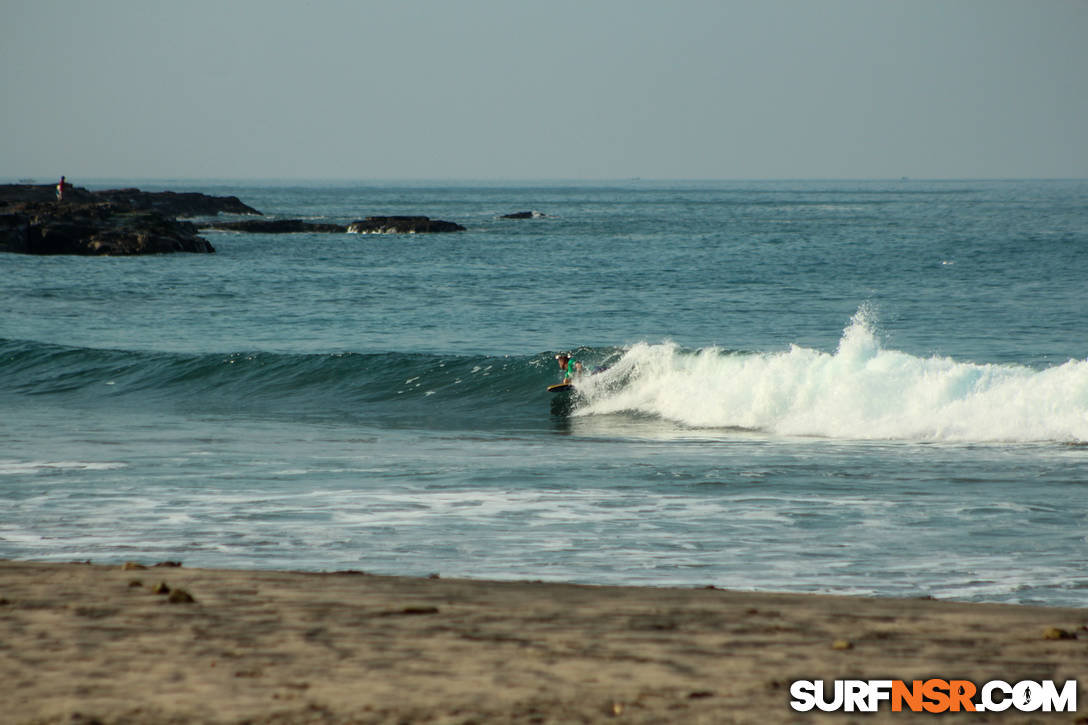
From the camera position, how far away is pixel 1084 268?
1865 inches

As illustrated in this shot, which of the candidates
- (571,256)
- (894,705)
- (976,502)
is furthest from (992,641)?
(571,256)

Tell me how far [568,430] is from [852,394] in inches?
194

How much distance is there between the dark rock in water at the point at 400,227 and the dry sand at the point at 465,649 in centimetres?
7777

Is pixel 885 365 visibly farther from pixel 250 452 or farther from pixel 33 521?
pixel 33 521

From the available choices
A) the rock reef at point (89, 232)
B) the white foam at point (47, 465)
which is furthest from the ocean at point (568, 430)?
the rock reef at point (89, 232)

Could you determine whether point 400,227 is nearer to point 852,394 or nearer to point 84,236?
point 84,236

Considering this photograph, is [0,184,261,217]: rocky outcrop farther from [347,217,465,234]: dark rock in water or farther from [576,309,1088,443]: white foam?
[576,309,1088,443]: white foam

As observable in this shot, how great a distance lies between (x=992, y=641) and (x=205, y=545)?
252 inches

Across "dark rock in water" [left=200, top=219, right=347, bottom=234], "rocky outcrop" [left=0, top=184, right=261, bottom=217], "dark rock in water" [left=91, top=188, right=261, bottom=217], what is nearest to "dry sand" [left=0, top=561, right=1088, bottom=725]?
"dark rock in water" [left=200, top=219, right=347, bottom=234]

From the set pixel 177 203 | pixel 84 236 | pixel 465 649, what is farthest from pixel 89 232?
pixel 465 649

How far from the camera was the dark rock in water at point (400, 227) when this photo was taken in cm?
8450

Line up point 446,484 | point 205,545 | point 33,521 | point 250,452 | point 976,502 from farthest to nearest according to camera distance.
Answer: point 250,452
point 446,484
point 976,502
point 33,521
point 205,545

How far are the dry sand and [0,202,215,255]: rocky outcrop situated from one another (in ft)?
183

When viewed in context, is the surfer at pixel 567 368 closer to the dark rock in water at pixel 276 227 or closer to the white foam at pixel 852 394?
the white foam at pixel 852 394
